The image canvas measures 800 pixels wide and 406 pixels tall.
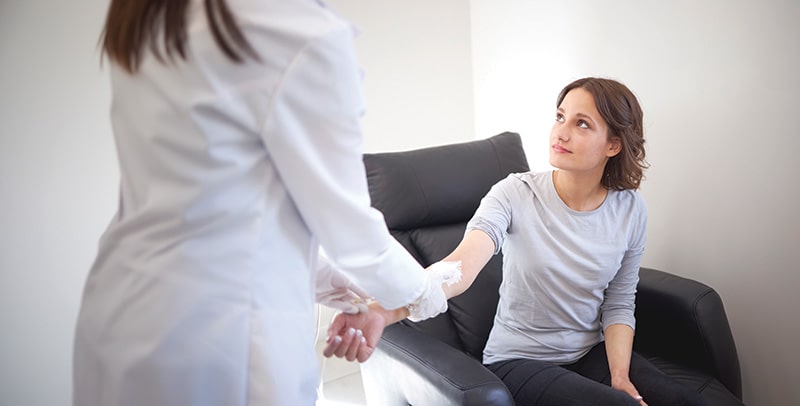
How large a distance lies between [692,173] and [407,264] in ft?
4.45

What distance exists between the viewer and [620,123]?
1.46 meters

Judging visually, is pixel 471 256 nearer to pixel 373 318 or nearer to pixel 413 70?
pixel 373 318

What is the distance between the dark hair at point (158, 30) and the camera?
0.62 meters

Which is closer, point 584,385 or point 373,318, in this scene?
point 373,318

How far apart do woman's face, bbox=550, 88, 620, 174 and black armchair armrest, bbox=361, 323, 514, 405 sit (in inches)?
22.4

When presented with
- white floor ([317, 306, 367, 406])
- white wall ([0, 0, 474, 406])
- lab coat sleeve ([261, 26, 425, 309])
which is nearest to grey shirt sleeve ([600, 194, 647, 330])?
lab coat sleeve ([261, 26, 425, 309])

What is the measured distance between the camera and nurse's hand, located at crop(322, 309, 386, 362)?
962 millimetres

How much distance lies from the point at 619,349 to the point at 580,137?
0.54 m

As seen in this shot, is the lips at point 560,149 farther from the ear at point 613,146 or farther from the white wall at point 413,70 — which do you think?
the white wall at point 413,70

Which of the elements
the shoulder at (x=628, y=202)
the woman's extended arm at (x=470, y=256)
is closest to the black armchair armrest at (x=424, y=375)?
the woman's extended arm at (x=470, y=256)

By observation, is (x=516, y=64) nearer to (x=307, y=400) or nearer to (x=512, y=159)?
(x=512, y=159)

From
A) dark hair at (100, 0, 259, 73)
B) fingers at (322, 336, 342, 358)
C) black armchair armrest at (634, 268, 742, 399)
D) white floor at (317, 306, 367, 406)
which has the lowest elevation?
white floor at (317, 306, 367, 406)

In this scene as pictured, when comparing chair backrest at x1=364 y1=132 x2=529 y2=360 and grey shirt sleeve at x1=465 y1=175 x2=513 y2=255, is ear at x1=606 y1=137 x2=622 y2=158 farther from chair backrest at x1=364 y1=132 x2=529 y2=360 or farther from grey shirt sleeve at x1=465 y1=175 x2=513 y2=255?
chair backrest at x1=364 y1=132 x2=529 y2=360

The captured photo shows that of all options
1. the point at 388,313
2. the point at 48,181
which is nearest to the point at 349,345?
the point at 388,313
